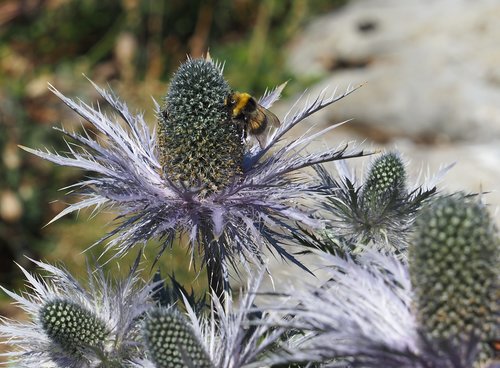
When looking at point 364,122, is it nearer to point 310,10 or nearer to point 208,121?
point 310,10

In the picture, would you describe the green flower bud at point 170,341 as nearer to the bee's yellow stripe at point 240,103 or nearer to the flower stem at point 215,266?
the flower stem at point 215,266

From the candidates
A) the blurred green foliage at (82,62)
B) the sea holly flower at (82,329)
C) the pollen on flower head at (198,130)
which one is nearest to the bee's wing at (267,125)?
the pollen on flower head at (198,130)

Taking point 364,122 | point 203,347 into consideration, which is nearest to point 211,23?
point 364,122

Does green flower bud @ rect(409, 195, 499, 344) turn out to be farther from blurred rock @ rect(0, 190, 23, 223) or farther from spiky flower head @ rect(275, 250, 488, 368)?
blurred rock @ rect(0, 190, 23, 223)

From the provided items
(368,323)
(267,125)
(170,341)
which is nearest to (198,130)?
(267,125)

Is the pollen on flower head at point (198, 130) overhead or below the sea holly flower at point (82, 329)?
overhead

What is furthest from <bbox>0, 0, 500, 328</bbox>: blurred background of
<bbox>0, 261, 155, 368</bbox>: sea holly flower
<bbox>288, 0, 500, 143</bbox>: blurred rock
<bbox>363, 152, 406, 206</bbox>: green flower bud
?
<bbox>0, 261, 155, 368</bbox>: sea holly flower
